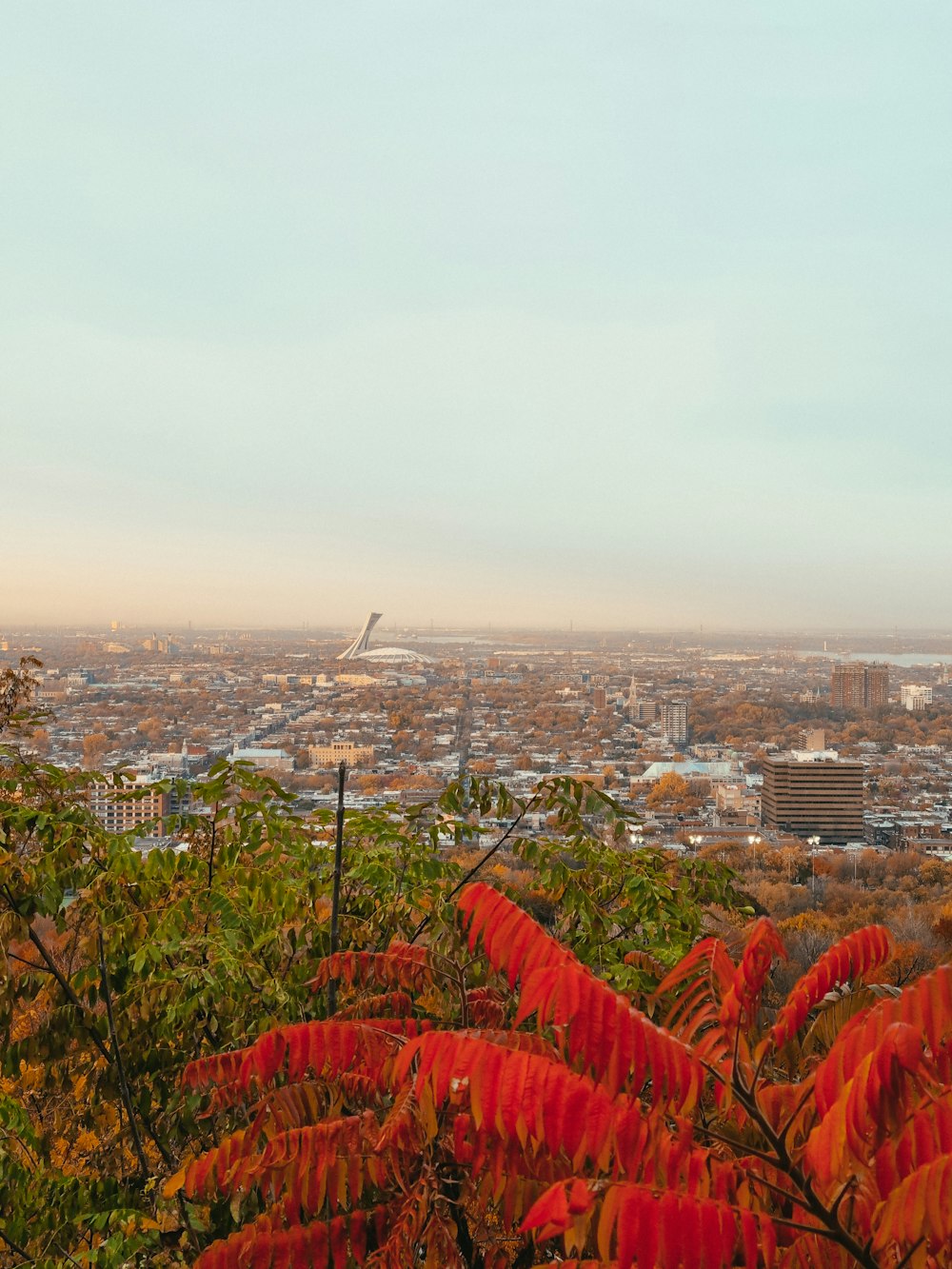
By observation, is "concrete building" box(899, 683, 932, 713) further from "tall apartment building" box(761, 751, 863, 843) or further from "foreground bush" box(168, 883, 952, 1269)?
"foreground bush" box(168, 883, 952, 1269)

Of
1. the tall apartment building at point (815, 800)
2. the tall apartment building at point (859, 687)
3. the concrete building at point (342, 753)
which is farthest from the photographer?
the tall apartment building at point (859, 687)

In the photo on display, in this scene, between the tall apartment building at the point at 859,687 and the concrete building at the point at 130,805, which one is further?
the tall apartment building at the point at 859,687

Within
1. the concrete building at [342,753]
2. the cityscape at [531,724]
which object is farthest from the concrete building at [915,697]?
the concrete building at [342,753]

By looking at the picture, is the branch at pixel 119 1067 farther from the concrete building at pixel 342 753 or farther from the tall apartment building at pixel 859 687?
the tall apartment building at pixel 859 687

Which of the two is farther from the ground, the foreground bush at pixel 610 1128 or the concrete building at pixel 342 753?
the foreground bush at pixel 610 1128

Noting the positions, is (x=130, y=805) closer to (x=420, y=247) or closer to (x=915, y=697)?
(x=420, y=247)

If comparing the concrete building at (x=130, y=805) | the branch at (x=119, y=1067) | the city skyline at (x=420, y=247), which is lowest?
the branch at (x=119, y=1067)

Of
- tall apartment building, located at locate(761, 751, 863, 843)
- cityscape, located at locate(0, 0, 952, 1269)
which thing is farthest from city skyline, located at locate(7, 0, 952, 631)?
tall apartment building, located at locate(761, 751, 863, 843)

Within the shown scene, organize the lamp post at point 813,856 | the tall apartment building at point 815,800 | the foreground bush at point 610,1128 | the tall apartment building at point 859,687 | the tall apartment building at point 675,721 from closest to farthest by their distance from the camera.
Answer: the foreground bush at point 610,1128 → the lamp post at point 813,856 → the tall apartment building at point 815,800 → the tall apartment building at point 675,721 → the tall apartment building at point 859,687
